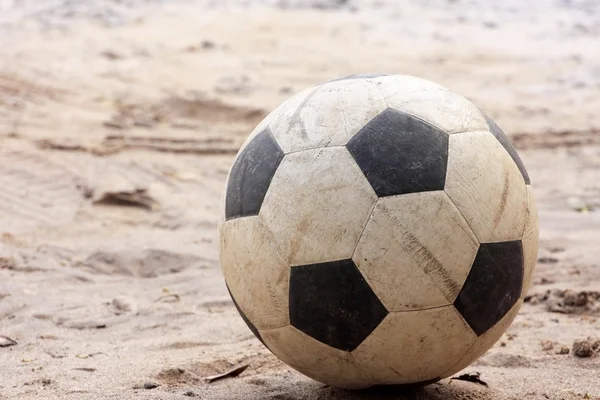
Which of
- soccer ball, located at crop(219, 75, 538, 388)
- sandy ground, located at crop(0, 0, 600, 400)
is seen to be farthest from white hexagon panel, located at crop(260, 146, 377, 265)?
sandy ground, located at crop(0, 0, 600, 400)

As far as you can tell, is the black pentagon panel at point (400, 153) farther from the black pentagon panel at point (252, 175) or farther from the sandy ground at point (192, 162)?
the sandy ground at point (192, 162)

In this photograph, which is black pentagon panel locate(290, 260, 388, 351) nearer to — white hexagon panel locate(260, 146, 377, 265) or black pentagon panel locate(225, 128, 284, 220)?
white hexagon panel locate(260, 146, 377, 265)

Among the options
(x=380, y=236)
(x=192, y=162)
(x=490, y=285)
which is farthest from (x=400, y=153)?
(x=192, y=162)

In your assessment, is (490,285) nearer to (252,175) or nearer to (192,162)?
(252,175)

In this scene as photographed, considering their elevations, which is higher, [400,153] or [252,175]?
[400,153]

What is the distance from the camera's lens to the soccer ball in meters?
2.19

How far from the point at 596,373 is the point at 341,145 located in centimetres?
133

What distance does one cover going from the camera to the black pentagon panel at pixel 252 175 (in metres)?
2.37

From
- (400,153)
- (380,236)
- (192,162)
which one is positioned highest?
(400,153)

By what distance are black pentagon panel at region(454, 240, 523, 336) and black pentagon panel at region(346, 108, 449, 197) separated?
0.25 metres

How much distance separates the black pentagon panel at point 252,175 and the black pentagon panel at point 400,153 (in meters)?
0.26

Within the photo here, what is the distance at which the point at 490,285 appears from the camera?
2.28 m

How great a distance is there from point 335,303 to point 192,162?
4.71 m

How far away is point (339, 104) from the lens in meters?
2.41
